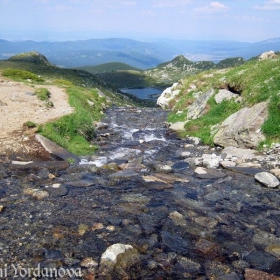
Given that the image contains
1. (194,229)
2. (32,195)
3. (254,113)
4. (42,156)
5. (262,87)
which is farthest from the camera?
(262,87)

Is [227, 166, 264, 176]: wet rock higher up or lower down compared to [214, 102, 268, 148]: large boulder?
lower down

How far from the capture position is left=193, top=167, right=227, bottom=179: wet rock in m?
13.2

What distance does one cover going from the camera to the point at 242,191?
1176cm

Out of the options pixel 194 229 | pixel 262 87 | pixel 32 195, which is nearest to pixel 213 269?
pixel 194 229

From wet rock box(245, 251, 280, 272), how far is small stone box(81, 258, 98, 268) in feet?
12.4

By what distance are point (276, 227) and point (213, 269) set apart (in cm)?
317

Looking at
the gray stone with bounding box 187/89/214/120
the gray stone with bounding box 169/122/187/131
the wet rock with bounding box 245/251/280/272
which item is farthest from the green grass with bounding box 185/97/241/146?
the wet rock with bounding box 245/251/280/272

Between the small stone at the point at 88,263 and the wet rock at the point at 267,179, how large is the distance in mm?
7923

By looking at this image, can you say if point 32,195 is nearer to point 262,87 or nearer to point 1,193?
point 1,193

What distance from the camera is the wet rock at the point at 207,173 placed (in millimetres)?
13247

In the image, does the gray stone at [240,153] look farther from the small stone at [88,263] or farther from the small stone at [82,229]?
the small stone at [88,263]

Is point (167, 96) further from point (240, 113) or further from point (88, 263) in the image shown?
point (88, 263)

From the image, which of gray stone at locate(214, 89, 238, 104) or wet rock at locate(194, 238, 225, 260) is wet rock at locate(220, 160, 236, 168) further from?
gray stone at locate(214, 89, 238, 104)

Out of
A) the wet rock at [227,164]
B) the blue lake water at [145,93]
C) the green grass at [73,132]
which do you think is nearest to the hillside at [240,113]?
the wet rock at [227,164]
